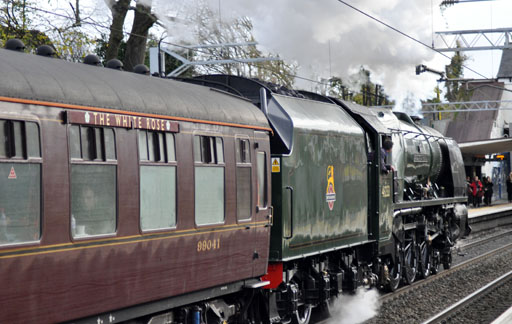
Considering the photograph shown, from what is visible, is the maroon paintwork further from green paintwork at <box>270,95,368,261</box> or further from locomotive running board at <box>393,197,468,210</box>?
locomotive running board at <box>393,197,468,210</box>

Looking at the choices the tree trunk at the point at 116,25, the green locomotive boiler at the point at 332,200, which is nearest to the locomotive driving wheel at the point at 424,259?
the green locomotive boiler at the point at 332,200

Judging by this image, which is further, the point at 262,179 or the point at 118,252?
the point at 262,179

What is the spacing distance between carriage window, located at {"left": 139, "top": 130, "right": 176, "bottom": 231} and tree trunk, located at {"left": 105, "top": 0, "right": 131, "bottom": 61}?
1297 cm

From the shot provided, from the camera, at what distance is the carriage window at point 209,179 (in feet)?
25.1

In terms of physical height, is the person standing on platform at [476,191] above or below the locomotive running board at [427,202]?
below

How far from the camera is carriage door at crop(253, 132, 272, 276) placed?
8.76 m

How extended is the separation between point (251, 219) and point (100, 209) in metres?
2.72

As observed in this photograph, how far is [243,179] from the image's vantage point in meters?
8.49

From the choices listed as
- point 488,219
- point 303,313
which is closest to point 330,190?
point 303,313

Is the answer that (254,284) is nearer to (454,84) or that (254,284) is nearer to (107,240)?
(107,240)

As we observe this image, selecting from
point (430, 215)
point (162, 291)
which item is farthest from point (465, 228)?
point (162, 291)

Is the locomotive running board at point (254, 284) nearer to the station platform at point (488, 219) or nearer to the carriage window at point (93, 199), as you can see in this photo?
the carriage window at point (93, 199)

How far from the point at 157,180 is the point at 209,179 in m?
0.95

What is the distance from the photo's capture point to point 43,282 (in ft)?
18.3
